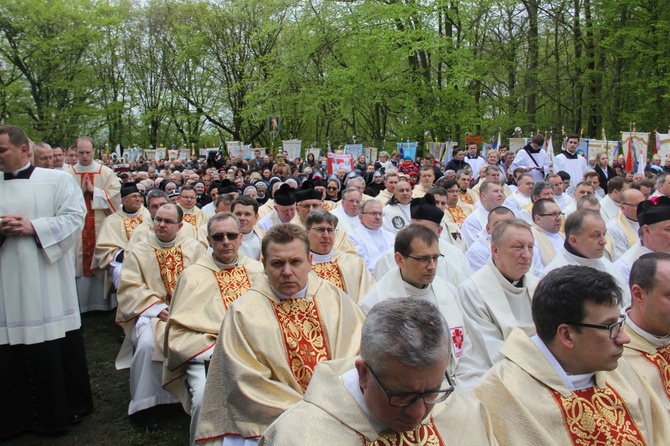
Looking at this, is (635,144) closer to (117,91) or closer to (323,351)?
(323,351)

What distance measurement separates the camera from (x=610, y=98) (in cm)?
2528

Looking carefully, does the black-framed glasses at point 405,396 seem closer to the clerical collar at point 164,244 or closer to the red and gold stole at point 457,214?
the clerical collar at point 164,244

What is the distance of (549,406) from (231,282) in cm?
321

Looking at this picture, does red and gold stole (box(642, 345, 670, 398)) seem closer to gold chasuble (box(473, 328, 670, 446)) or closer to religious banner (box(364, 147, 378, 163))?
gold chasuble (box(473, 328, 670, 446))

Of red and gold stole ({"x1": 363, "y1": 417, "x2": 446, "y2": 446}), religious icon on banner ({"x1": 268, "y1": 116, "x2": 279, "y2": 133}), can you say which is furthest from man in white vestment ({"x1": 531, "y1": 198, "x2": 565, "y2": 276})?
religious icon on banner ({"x1": 268, "y1": 116, "x2": 279, "y2": 133})

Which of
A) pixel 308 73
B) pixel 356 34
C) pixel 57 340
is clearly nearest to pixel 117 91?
pixel 308 73

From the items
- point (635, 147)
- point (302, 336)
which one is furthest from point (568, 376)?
point (635, 147)

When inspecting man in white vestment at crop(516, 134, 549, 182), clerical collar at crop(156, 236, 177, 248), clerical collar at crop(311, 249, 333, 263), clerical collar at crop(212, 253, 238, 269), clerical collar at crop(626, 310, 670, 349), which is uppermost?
man in white vestment at crop(516, 134, 549, 182)

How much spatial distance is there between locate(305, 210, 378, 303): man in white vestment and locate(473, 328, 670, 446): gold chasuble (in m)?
2.78

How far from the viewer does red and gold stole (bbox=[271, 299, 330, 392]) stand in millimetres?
3803

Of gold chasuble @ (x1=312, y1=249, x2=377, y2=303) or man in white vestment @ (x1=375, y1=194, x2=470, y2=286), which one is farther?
man in white vestment @ (x1=375, y1=194, x2=470, y2=286)

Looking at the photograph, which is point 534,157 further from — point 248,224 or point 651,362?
point 651,362

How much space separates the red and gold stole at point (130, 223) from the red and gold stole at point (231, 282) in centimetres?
331

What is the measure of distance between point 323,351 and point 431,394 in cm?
203
